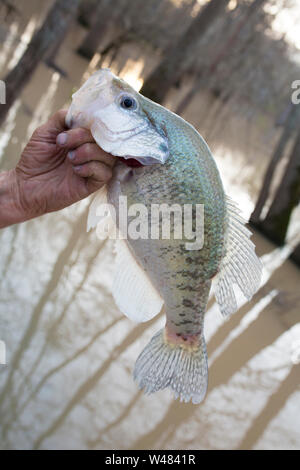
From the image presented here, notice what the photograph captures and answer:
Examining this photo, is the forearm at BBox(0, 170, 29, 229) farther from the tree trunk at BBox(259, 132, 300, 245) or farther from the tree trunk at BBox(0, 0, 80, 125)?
the tree trunk at BBox(259, 132, 300, 245)

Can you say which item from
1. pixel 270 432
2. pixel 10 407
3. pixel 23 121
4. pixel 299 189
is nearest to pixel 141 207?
pixel 10 407

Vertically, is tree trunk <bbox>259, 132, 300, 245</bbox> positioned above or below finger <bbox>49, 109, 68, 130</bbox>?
below

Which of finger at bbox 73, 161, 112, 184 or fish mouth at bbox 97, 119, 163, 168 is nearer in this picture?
fish mouth at bbox 97, 119, 163, 168

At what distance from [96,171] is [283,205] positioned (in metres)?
7.53

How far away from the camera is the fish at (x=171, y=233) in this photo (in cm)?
153

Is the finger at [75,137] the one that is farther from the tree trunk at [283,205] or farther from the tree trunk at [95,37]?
the tree trunk at [95,37]

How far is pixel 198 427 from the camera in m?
3.54

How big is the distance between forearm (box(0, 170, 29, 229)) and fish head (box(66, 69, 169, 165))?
0.64m

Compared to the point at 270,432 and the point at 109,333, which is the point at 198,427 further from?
the point at 109,333

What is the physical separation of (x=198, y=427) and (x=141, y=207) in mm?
2593

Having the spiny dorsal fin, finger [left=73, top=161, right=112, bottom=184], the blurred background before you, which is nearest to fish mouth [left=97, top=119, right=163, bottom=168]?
finger [left=73, top=161, right=112, bottom=184]

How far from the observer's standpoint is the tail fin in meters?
1.71

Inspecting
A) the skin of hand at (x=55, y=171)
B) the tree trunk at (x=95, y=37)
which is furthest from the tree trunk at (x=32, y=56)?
the tree trunk at (x=95, y=37)
